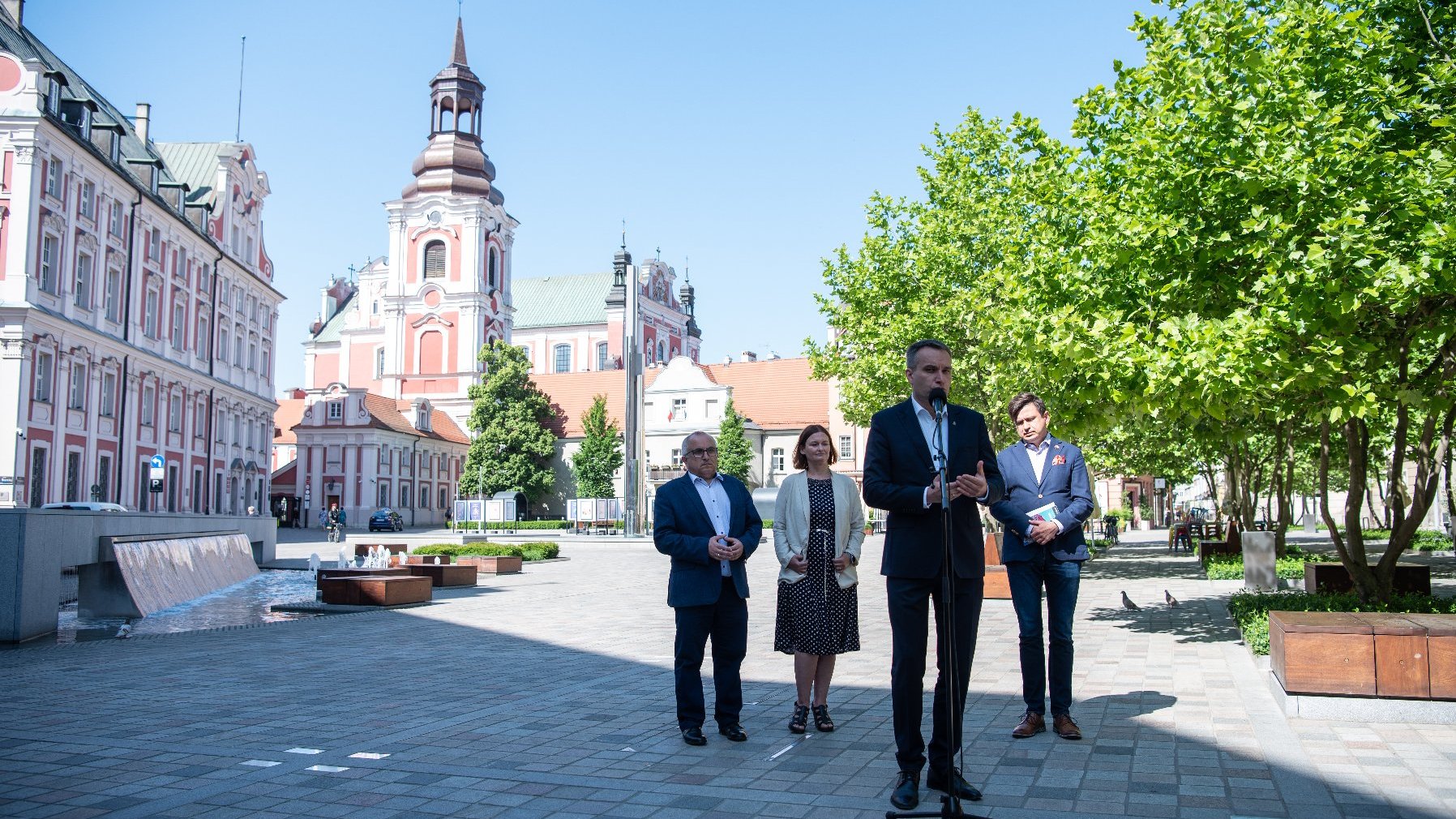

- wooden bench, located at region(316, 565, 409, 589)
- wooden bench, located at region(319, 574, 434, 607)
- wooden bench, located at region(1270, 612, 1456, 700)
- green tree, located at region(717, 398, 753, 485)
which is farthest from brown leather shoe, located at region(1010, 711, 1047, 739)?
green tree, located at region(717, 398, 753, 485)

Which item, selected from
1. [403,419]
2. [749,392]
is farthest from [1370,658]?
[403,419]

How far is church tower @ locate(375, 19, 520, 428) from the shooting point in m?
78.2

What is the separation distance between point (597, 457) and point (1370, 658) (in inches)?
2713

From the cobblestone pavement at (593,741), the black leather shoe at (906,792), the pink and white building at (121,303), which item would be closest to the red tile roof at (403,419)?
the pink and white building at (121,303)

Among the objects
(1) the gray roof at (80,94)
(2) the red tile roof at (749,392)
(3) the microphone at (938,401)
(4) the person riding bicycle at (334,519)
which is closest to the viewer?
(3) the microphone at (938,401)

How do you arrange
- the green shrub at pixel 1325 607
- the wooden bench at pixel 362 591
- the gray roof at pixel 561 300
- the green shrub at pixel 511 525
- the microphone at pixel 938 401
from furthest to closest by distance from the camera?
the gray roof at pixel 561 300
the green shrub at pixel 511 525
the wooden bench at pixel 362 591
the green shrub at pixel 1325 607
the microphone at pixel 938 401

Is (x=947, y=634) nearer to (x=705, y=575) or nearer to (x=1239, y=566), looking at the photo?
(x=705, y=575)

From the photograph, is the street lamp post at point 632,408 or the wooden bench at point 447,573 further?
the street lamp post at point 632,408

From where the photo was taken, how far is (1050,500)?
7.29 metres

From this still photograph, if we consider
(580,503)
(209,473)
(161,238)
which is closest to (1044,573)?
(161,238)

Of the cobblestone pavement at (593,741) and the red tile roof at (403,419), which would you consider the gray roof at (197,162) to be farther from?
the cobblestone pavement at (593,741)

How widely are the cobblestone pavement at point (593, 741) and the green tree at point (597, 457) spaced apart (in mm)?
62152

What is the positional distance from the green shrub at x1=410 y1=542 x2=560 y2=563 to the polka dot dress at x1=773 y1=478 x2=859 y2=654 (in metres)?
19.8

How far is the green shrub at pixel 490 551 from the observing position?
27.1 metres
